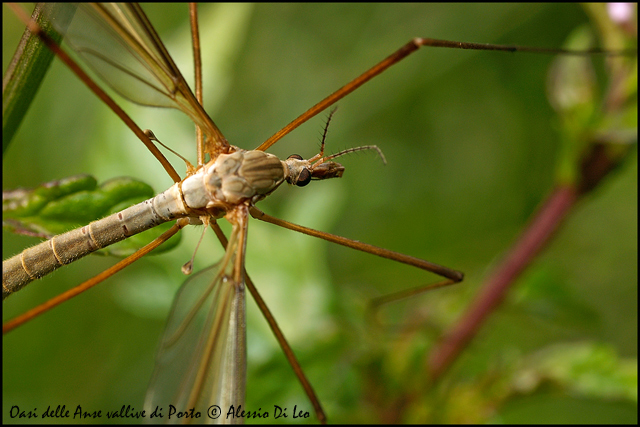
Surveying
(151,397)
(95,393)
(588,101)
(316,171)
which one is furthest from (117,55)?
(95,393)

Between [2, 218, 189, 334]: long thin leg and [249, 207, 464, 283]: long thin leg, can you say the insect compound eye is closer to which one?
[249, 207, 464, 283]: long thin leg

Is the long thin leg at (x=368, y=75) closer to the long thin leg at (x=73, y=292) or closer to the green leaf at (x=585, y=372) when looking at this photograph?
the long thin leg at (x=73, y=292)

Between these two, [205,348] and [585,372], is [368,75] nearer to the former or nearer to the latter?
[205,348]

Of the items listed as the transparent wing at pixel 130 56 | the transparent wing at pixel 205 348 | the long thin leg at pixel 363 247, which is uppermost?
the transparent wing at pixel 130 56

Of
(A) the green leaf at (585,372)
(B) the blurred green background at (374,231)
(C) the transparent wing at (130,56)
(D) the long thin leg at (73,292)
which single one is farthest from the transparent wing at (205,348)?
(A) the green leaf at (585,372)

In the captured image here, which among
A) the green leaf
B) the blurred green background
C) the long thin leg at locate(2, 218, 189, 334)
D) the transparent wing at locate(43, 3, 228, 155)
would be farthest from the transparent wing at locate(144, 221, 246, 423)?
the green leaf
